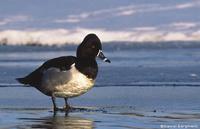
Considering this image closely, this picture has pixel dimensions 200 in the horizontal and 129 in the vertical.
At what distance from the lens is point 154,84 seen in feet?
51.2

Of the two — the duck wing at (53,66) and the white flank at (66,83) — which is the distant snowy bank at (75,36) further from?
the white flank at (66,83)

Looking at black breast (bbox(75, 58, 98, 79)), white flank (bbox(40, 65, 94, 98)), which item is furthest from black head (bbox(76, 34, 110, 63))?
white flank (bbox(40, 65, 94, 98))

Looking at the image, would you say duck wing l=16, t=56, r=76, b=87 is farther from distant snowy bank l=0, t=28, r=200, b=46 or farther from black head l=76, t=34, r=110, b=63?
distant snowy bank l=0, t=28, r=200, b=46

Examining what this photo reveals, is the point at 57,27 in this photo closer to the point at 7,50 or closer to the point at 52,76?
the point at 7,50

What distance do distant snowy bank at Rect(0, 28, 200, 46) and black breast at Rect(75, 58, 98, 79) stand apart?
2453 centimetres

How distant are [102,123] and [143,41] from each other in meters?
28.6

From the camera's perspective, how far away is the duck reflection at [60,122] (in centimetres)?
976

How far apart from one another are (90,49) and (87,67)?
18.3 inches

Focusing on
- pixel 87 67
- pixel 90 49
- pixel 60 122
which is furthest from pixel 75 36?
pixel 60 122

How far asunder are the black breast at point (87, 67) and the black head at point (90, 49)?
22 cm

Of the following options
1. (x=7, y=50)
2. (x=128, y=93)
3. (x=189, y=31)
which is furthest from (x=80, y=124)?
(x=189, y=31)

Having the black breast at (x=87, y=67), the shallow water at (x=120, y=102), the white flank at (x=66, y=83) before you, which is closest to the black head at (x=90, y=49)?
the black breast at (x=87, y=67)

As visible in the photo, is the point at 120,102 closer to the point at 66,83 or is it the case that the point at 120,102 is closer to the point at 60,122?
the point at 66,83

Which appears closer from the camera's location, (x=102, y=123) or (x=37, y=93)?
(x=102, y=123)
